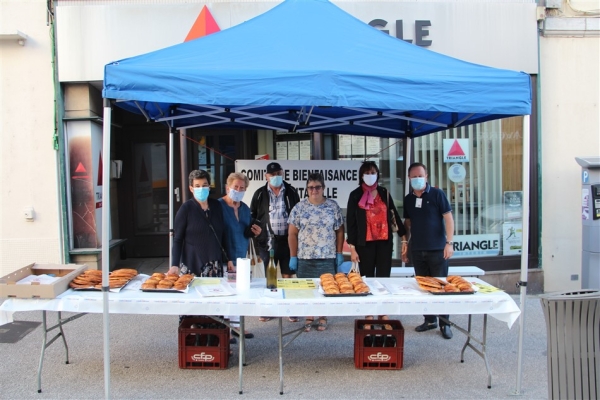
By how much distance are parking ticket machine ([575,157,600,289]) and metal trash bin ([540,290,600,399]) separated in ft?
11.0

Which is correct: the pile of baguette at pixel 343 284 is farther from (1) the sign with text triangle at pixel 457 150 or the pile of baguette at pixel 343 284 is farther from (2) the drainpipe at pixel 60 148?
(2) the drainpipe at pixel 60 148

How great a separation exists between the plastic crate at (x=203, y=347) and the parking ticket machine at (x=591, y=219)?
4.57 meters

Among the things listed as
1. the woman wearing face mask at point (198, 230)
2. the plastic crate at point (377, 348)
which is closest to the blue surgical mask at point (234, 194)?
the woman wearing face mask at point (198, 230)

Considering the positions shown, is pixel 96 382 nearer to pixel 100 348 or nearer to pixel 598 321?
pixel 100 348

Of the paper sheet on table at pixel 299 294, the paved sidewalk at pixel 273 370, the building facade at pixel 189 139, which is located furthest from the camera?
the building facade at pixel 189 139

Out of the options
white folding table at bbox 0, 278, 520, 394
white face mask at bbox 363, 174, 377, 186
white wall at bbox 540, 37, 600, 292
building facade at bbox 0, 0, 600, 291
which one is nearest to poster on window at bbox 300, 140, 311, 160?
building facade at bbox 0, 0, 600, 291

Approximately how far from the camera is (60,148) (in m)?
6.75

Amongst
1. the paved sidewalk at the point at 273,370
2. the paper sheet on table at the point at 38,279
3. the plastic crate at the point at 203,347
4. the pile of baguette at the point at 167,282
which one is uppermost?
the paper sheet on table at the point at 38,279

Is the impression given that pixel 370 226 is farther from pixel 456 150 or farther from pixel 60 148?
pixel 60 148

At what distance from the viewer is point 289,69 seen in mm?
3547

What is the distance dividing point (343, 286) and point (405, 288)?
1.90 feet

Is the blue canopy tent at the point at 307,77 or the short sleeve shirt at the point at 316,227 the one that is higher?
the blue canopy tent at the point at 307,77

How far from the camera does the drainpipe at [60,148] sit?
664cm

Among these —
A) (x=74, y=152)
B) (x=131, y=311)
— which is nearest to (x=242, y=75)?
(x=131, y=311)
